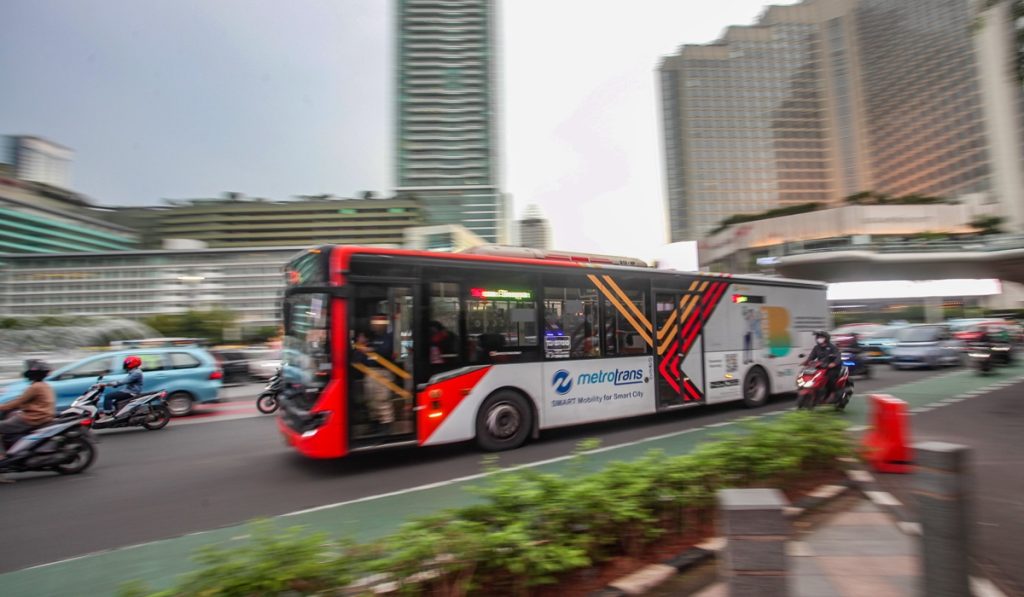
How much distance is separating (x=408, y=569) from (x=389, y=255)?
14.5ft

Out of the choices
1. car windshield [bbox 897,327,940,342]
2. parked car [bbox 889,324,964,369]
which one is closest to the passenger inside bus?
parked car [bbox 889,324,964,369]

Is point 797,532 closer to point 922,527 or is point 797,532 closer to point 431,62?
point 922,527

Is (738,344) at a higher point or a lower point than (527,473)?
higher

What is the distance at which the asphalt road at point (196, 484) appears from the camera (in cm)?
490

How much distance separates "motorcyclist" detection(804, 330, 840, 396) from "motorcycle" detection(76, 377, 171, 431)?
12.7 meters

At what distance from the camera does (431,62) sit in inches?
6029

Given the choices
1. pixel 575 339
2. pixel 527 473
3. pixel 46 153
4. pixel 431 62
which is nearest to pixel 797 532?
pixel 527 473

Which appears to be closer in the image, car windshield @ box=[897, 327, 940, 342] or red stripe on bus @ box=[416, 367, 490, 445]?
red stripe on bus @ box=[416, 367, 490, 445]

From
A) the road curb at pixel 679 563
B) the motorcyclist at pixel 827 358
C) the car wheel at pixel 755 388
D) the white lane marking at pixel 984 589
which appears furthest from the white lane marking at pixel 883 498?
the car wheel at pixel 755 388

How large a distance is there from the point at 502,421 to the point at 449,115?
152 metres

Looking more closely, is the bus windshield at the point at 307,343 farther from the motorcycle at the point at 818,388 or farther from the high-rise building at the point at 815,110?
the high-rise building at the point at 815,110

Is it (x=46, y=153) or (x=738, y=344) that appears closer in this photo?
(x=738, y=344)

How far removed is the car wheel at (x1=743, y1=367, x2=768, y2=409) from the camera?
10883mm

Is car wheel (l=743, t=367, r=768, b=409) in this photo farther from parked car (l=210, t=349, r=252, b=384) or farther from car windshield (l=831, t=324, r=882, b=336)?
parked car (l=210, t=349, r=252, b=384)
